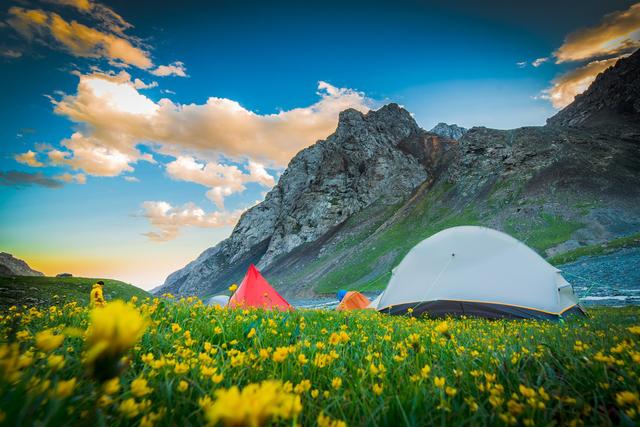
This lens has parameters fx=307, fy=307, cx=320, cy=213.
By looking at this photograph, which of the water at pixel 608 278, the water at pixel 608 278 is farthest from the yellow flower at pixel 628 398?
the water at pixel 608 278

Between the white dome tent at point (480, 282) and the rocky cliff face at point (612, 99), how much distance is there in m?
109

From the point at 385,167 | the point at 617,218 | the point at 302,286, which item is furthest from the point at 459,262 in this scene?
the point at 385,167

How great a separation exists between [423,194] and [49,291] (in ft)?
313

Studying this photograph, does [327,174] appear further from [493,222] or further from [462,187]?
[493,222]

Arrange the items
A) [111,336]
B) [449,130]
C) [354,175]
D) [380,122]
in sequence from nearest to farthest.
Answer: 1. [111,336]
2. [354,175]
3. [380,122]
4. [449,130]

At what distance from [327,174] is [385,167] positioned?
78.6 ft

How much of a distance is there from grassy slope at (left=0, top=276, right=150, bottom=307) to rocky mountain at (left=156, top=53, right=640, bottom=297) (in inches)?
684

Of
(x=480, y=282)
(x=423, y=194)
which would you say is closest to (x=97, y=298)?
(x=480, y=282)

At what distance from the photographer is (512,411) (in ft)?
4.87

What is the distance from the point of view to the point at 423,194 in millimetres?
98188

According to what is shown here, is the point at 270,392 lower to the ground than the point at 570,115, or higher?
lower

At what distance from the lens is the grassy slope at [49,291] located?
1211cm

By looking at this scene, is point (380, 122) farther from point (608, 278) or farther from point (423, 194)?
point (608, 278)

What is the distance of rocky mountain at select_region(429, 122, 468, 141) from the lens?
188 meters
